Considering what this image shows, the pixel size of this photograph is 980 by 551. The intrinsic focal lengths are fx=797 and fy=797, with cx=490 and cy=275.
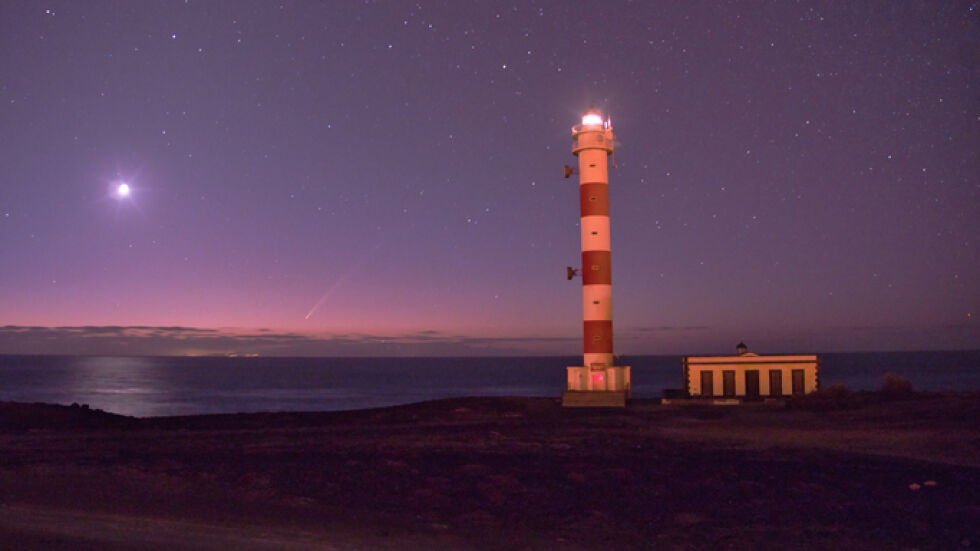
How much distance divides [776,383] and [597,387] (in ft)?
27.5

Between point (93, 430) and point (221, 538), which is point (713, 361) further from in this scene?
point (221, 538)

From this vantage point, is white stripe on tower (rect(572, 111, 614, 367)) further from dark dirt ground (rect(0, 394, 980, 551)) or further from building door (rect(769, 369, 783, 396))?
dark dirt ground (rect(0, 394, 980, 551))

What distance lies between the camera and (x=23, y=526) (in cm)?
1009

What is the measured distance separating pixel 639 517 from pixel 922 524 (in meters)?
3.96

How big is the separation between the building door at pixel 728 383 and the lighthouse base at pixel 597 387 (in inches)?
183

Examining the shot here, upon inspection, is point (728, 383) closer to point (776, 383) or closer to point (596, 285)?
point (776, 383)

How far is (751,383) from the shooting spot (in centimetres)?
3728

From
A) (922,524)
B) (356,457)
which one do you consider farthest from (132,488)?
(922,524)

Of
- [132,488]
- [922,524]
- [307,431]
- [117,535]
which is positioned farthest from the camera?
[307,431]

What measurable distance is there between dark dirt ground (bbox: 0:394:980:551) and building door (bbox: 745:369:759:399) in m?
12.1

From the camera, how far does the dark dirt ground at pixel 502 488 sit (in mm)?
10562

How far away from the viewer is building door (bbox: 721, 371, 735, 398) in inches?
1487

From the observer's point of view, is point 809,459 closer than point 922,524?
No

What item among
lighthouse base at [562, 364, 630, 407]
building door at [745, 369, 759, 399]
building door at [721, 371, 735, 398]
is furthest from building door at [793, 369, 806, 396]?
lighthouse base at [562, 364, 630, 407]
